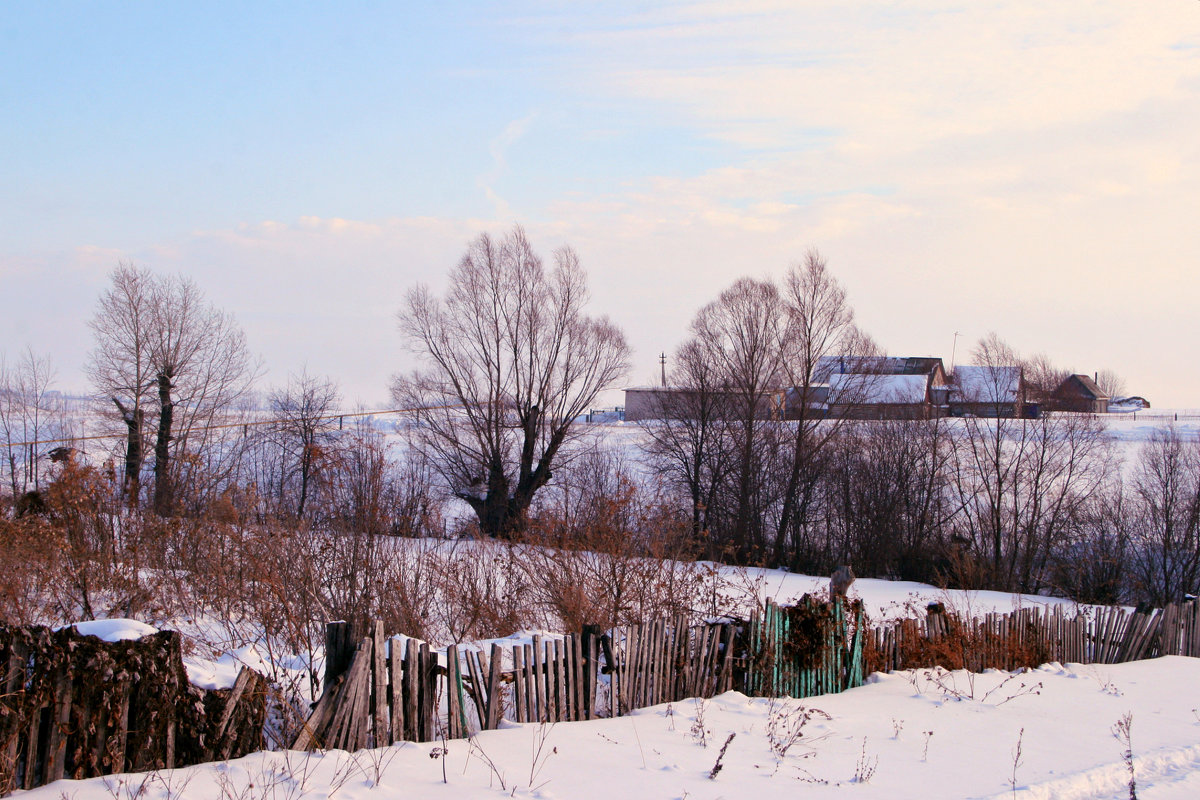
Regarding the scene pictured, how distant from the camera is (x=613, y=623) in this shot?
1062cm

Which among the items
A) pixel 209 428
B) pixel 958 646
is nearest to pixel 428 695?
pixel 958 646

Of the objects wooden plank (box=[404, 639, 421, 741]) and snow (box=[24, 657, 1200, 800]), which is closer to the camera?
snow (box=[24, 657, 1200, 800])

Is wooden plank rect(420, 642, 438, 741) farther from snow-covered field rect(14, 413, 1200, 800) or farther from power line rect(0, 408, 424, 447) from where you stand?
power line rect(0, 408, 424, 447)

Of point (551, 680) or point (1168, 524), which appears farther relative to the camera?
point (1168, 524)

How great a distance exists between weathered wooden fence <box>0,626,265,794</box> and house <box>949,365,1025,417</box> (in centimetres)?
3714

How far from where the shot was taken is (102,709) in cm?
448

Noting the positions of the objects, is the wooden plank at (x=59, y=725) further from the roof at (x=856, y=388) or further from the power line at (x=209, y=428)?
the roof at (x=856, y=388)

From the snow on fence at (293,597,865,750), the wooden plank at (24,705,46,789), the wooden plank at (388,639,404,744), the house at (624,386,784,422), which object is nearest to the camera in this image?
the wooden plank at (24,705,46,789)

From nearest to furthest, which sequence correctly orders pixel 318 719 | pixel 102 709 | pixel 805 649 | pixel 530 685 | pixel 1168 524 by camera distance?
pixel 102 709 → pixel 318 719 → pixel 530 685 → pixel 805 649 → pixel 1168 524

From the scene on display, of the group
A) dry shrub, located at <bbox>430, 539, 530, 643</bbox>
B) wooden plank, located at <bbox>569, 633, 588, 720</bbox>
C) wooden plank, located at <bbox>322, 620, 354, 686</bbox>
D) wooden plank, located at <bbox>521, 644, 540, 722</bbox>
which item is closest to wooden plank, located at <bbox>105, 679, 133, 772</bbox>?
wooden plank, located at <bbox>322, 620, 354, 686</bbox>

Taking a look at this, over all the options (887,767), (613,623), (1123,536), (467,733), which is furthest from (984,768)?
(1123,536)

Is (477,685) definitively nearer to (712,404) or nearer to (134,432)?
(134,432)

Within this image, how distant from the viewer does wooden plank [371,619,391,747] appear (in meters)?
5.58

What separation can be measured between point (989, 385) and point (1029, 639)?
3000 centimetres
